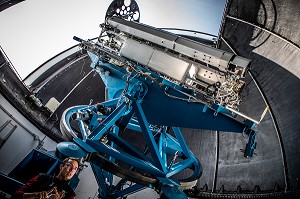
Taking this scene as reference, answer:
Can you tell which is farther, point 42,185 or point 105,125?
point 105,125

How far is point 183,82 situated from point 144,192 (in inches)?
225

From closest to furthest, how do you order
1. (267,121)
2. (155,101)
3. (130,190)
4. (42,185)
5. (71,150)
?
1. (42,185)
2. (71,150)
3. (155,101)
4. (130,190)
5. (267,121)

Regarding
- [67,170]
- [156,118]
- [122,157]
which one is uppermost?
[156,118]

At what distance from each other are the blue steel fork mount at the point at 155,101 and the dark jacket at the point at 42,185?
0.85 metres

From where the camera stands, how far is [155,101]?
16.9 ft

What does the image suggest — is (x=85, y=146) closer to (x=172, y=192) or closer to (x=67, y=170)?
(x=67, y=170)

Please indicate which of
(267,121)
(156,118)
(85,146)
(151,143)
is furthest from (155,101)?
(267,121)

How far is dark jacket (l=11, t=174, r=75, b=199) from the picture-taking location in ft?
10.2

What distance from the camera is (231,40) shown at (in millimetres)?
7535

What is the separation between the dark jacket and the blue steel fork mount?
85 centimetres

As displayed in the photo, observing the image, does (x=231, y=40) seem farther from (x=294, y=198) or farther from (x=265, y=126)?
(x=294, y=198)

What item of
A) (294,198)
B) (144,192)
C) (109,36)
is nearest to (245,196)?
(294,198)

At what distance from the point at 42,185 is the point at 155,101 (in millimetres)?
2835

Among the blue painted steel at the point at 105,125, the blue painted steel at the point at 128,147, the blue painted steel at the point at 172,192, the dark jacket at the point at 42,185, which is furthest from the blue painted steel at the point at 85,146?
the blue painted steel at the point at 172,192
